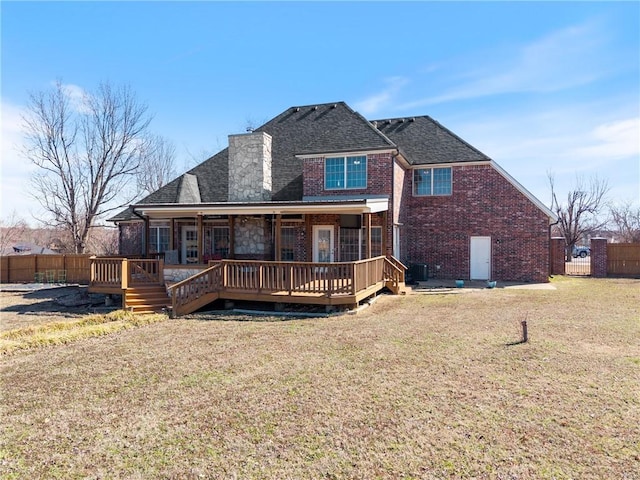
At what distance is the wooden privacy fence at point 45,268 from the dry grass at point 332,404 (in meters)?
14.6

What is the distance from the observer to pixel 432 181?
18703 mm

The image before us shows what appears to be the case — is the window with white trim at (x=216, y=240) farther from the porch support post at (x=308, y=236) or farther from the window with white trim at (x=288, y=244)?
the porch support post at (x=308, y=236)

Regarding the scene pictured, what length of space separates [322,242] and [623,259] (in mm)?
17459

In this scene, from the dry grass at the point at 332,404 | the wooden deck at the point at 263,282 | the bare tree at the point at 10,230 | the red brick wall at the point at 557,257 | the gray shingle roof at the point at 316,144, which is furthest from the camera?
the bare tree at the point at 10,230

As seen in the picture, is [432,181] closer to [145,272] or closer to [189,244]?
[189,244]

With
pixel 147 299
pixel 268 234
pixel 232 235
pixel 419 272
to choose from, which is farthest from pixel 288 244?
pixel 147 299

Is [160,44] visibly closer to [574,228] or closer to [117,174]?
[117,174]

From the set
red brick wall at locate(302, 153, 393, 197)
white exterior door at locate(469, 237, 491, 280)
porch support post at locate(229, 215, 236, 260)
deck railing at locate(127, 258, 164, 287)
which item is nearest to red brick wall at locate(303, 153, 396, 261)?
red brick wall at locate(302, 153, 393, 197)

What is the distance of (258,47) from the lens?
1415cm

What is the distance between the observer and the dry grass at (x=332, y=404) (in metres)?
3.74

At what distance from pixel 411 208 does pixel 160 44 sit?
12.4 m

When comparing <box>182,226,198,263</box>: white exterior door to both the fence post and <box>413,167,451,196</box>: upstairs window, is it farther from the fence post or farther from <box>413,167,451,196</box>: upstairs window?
the fence post

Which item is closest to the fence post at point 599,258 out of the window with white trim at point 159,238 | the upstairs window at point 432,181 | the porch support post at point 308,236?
the upstairs window at point 432,181

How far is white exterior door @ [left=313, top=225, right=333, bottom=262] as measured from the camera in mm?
16406
